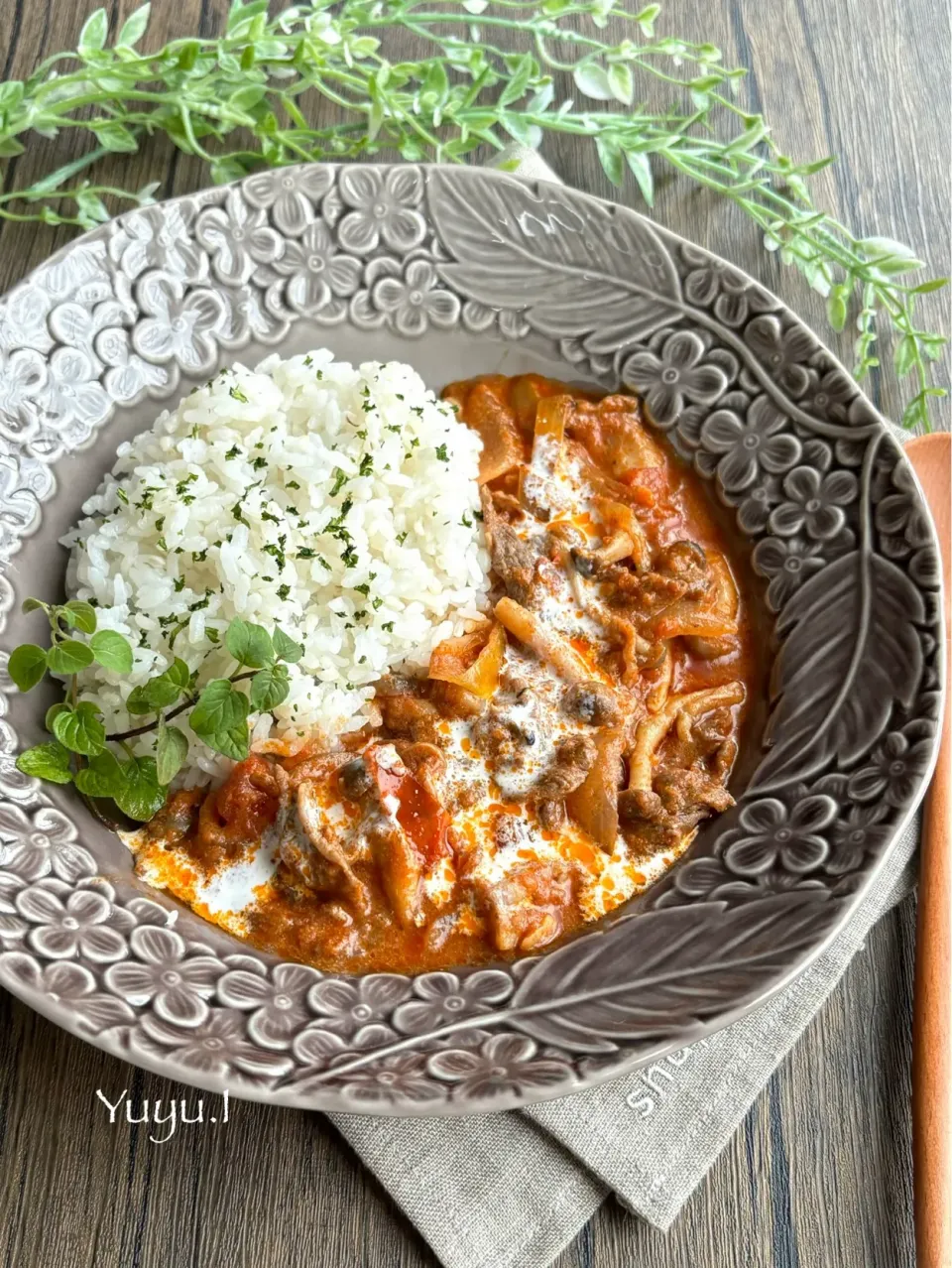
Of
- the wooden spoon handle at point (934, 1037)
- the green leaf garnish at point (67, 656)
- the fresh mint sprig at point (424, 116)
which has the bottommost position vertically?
the wooden spoon handle at point (934, 1037)

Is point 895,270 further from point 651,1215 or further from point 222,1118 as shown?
point 222,1118

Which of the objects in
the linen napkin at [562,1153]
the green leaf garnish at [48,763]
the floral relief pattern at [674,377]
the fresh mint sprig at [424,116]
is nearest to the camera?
Answer: the linen napkin at [562,1153]

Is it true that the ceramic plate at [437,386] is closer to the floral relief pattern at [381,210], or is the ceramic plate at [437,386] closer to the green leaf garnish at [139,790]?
the floral relief pattern at [381,210]

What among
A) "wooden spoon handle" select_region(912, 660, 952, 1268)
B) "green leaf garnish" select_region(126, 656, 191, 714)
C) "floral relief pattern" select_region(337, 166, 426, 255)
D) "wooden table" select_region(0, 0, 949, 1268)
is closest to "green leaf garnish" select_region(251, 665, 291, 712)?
"green leaf garnish" select_region(126, 656, 191, 714)

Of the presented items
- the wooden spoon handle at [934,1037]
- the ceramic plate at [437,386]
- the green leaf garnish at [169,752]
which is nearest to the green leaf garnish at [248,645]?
the green leaf garnish at [169,752]

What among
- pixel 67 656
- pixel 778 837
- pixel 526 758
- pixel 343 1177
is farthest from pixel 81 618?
pixel 778 837

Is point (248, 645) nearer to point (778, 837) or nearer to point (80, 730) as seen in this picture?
point (80, 730)
